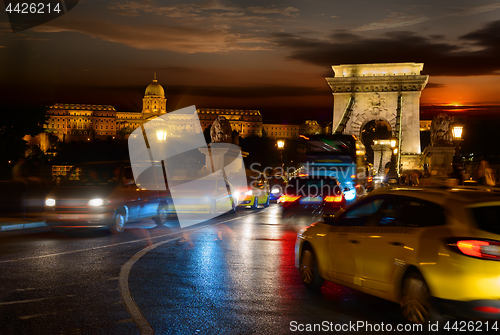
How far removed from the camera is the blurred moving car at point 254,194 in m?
22.9

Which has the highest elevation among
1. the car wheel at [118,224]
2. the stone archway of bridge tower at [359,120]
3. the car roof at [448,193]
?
the stone archway of bridge tower at [359,120]

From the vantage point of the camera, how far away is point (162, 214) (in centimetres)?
1611

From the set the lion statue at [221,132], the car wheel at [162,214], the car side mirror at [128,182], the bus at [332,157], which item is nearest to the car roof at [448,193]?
the car side mirror at [128,182]

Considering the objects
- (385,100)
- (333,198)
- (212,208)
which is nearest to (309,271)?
(333,198)

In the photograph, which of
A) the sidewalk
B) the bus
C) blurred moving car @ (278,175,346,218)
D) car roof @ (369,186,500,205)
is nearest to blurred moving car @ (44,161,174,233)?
the sidewalk

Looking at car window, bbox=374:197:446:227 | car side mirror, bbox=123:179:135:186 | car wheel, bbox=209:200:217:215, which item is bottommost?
car wheel, bbox=209:200:217:215

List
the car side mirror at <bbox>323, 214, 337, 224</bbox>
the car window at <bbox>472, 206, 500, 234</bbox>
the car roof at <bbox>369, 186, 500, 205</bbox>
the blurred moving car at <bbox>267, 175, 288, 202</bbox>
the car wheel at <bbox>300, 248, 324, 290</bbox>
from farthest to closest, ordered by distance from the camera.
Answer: the blurred moving car at <bbox>267, 175, 288, 202</bbox> < the car wheel at <bbox>300, 248, 324, 290</bbox> < the car side mirror at <bbox>323, 214, 337, 224</bbox> < the car roof at <bbox>369, 186, 500, 205</bbox> < the car window at <bbox>472, 206, 500, 234</bbox>

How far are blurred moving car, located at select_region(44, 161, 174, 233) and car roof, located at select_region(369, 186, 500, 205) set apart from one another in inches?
323

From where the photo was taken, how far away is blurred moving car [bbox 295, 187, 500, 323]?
5.04 meters

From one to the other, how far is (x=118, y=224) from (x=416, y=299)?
9.57 metres

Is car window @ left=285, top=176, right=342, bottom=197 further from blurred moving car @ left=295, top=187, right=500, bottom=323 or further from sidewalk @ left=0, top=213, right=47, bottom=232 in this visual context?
blurred moving car @ left=295, top=187, right=500, bottom=323

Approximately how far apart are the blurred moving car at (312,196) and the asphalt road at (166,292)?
513cm

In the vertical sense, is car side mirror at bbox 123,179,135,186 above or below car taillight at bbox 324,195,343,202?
above

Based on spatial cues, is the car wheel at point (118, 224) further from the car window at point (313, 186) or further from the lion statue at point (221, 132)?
the lion statue at point (221, 132)
